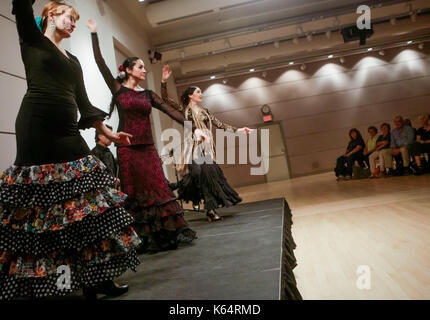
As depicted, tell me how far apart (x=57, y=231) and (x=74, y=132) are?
1.39 ft

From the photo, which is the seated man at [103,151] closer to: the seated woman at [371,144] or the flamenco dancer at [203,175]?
the flamenco dancer at [203,175]

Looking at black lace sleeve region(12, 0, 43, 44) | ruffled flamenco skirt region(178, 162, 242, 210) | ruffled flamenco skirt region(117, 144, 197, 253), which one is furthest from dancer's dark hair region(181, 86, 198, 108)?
black lace sleeve region(12, 0, 43, 44)

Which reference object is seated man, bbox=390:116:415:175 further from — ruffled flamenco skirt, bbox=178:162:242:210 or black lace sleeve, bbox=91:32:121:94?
black lace sleeve, bbox=91:32:121:94

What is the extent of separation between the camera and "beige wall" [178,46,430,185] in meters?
10.4

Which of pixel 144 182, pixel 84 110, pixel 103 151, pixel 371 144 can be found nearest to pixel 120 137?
pixel 84 110

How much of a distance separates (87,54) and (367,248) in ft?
11.6

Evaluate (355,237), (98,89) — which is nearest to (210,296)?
(355,237)

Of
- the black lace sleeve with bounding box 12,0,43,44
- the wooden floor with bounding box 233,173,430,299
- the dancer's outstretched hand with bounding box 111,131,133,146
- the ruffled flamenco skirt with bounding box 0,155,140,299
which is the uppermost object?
the black lace sleeve with bounding box 12,0,43,44

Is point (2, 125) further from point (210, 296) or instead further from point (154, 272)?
point (210, 296)

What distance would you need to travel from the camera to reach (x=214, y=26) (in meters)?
7.74

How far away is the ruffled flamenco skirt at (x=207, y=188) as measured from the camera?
11.3 feet

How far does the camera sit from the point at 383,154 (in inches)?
283

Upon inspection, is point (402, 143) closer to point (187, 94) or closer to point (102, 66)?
point (187, 94)

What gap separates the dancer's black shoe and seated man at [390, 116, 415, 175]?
6521 mm
